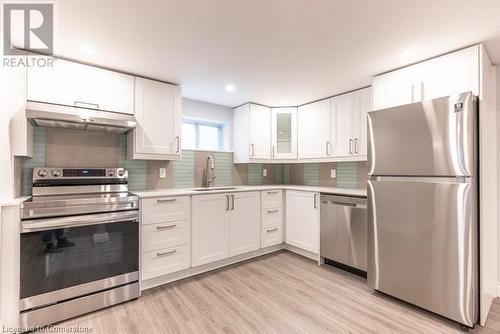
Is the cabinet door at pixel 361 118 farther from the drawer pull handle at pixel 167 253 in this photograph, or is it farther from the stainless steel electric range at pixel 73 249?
the stainless steel electric range at pixel 73 249

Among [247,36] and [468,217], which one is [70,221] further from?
[468,217]

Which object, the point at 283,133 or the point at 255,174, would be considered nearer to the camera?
the point at 283,133

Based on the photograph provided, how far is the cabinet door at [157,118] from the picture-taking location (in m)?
2.60

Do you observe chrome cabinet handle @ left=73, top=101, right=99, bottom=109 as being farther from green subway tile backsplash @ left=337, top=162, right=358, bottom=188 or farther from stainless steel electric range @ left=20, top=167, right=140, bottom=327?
green subway tile backsplash @ left=337, top=162, right=358, bottom=188

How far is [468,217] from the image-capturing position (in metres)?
1.75

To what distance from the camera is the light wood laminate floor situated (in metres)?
1.80

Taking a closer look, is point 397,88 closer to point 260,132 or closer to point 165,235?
point 260,132

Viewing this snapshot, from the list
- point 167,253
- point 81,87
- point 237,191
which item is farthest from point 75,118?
point 237,191

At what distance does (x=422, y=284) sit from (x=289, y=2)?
236 centimetres

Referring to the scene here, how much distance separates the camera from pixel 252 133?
11.9 feet

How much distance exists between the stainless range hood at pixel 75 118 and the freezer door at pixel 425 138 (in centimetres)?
243

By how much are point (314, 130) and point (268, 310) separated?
8.02ft

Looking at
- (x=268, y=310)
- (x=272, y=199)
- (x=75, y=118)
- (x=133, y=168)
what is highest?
(x=75, y=118)

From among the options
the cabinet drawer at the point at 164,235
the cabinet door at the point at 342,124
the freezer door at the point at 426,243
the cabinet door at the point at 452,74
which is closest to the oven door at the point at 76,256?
the cabinet drawer at the point at 164,235
